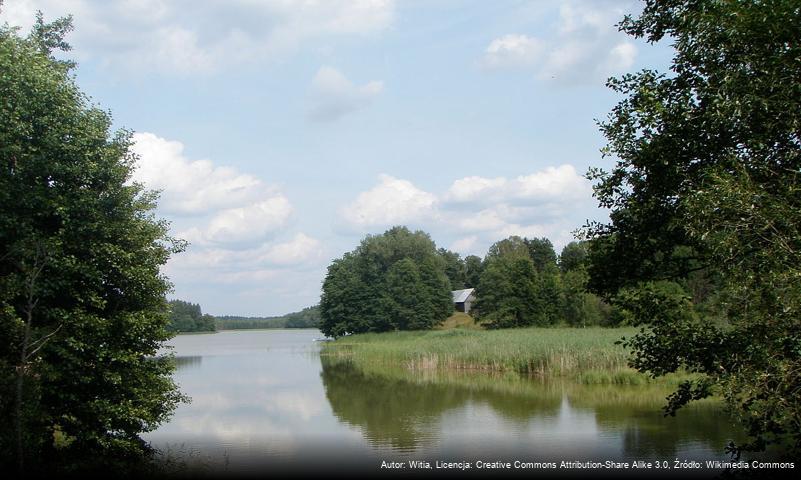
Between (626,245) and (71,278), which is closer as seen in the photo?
(626,245)

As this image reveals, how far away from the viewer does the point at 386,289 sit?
3147 inches

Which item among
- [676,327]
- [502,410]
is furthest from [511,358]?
[676,327]

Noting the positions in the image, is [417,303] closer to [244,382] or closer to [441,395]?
[244,382]

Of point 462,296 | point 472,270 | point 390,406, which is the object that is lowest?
point 390,406

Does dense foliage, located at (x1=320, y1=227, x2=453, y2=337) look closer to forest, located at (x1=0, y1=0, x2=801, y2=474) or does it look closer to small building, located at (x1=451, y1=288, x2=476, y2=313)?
small building, located at (x1=451, y1=288, x2=476, y2=313)

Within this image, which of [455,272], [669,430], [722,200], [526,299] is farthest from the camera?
[455,272]

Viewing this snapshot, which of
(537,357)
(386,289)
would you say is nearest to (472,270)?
(386,289)

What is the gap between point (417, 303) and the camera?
76.0 meters

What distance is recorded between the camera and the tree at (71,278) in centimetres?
1184

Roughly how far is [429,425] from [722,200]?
46.8 ft

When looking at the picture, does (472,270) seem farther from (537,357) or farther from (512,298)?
(537,357)

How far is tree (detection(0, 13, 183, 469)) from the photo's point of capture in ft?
38.8

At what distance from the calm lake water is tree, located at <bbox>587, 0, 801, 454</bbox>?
6.32 meters

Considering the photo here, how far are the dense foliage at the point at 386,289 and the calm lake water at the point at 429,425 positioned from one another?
146 feet
